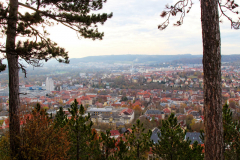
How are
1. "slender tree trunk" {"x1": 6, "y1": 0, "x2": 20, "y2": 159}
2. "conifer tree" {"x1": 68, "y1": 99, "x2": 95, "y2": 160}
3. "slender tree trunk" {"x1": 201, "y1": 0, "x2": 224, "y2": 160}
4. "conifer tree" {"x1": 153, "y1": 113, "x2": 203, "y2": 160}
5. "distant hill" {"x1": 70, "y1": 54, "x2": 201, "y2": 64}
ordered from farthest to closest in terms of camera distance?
1. "distant hill" {"x1": 70, "y1": 54, "x2": 201, "y2": 64}
2. "conifer tree" {"x1": 68, "y1": 99, "x2": 95, "y2": 160}
3. "conifer tree" {"x1": 153, "y1": 113, "x2": 203, "y2": 160}
4. "slender tree trunk" {"x1": 6, "y1": 0, "x2": 20, "y2": 159}
5. "slender tree trunk" {"x1": 201, "y1": 0, "x2": 224, "y2": 160}

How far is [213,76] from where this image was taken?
2.25m

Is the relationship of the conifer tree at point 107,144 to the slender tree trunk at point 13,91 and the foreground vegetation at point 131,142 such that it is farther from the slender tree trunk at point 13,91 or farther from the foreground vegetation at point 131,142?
the slender tree trunk at point 13,91

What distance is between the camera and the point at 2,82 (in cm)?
4072

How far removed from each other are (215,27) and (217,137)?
129cm

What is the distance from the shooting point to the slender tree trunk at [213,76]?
2.23 metres

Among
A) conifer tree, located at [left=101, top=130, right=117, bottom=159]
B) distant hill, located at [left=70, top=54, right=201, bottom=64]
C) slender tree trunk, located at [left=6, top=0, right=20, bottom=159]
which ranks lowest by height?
conifer tree, located at [left=101, top=130, right=117, bottom=159]

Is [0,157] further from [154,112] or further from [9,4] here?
[154,112]

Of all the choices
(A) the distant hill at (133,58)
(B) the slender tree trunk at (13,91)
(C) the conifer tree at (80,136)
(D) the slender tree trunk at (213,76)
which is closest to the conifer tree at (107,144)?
(C) the conifer tree at (80,136)

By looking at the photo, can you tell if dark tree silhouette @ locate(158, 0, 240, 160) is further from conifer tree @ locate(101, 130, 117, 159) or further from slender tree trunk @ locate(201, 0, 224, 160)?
conifer tree @ locate(101, 130, 117, 159)

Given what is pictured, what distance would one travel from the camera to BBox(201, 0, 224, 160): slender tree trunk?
2232mm

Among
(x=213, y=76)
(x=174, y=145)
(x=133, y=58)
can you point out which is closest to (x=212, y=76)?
(x=213, y=76)

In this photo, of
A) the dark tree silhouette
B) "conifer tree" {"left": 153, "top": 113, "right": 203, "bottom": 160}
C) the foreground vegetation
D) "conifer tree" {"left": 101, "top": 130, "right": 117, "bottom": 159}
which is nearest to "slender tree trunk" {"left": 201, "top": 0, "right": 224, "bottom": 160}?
the dark tree silhouette

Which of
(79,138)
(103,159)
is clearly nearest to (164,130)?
(103,159)

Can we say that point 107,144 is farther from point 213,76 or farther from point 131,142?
point 213,76
